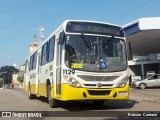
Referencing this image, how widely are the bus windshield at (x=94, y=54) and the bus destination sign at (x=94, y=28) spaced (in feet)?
0.80

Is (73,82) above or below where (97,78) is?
below

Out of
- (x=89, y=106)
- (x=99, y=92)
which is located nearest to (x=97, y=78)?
(x=99, y=92)

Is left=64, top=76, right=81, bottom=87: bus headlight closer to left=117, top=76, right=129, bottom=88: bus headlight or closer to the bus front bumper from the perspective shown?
the bus front bumper

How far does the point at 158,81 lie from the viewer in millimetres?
34531

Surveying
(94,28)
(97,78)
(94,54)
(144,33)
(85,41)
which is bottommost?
(97,78)

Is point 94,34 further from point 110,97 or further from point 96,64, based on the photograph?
point 110,97

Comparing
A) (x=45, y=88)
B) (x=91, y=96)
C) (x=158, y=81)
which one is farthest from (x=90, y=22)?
(x=158, y=81)

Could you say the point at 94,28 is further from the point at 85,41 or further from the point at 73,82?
the point at 73,82

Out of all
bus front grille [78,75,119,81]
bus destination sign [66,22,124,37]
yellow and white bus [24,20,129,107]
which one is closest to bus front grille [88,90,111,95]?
yellow and white bus [24,20,129,107]

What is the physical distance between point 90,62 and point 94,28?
1.44m

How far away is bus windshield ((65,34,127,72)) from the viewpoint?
12953 millimetres

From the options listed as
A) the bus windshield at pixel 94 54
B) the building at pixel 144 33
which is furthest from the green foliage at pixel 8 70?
the bus windshield at pixel 94 54

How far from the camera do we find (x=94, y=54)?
43.2ft

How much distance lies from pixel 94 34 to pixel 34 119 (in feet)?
13.5
